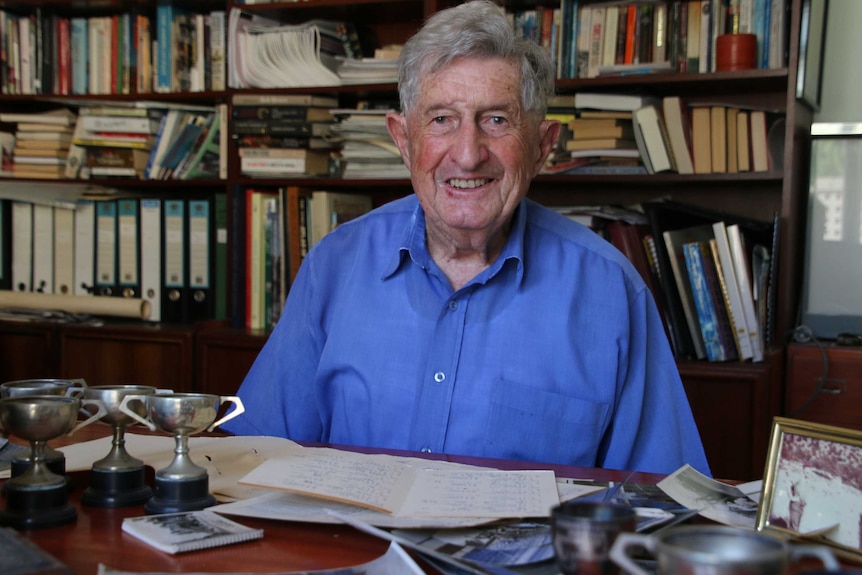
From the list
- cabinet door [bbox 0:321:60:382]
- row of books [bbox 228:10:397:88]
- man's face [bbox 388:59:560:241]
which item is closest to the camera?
man's face [bbox 388:59:560:241]

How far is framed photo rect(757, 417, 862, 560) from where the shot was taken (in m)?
0.88

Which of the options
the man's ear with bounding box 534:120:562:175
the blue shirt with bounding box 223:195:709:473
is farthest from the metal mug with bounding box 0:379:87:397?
the man's ear with bounding box 534:120:562:175

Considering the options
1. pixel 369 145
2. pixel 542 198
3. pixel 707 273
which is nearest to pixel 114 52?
pixel 369 145

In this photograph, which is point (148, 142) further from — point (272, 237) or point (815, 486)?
point (815, 486)

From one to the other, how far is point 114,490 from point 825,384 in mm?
1897

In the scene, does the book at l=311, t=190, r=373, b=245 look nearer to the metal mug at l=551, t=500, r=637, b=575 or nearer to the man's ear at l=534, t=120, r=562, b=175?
the man's ear at l=534, t=120, r=562, b=175

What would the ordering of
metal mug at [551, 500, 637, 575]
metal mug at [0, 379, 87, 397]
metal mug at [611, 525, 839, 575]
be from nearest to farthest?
1. metal mug at [611, 525, 839, 575]
2. metal mug at [551, 500, 637, 575]
3. metal mug at [0, 379, 87, 397]

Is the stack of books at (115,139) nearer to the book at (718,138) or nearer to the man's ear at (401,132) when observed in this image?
the man's ear at (401,132)

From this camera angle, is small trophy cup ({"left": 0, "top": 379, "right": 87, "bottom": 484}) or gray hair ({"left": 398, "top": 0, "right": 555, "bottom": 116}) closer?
small trophy cup ({"left": 0, "top": 379, "right": 87, "bottom": 484})

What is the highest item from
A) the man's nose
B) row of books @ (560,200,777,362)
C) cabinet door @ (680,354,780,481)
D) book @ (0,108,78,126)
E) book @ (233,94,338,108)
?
book @ (233,94,338,108)

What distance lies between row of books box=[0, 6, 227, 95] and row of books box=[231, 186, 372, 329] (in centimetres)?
43

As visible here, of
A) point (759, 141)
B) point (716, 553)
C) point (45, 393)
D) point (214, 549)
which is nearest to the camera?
point (716, 553)

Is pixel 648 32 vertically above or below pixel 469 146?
above

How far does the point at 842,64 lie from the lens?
268 centimetres
